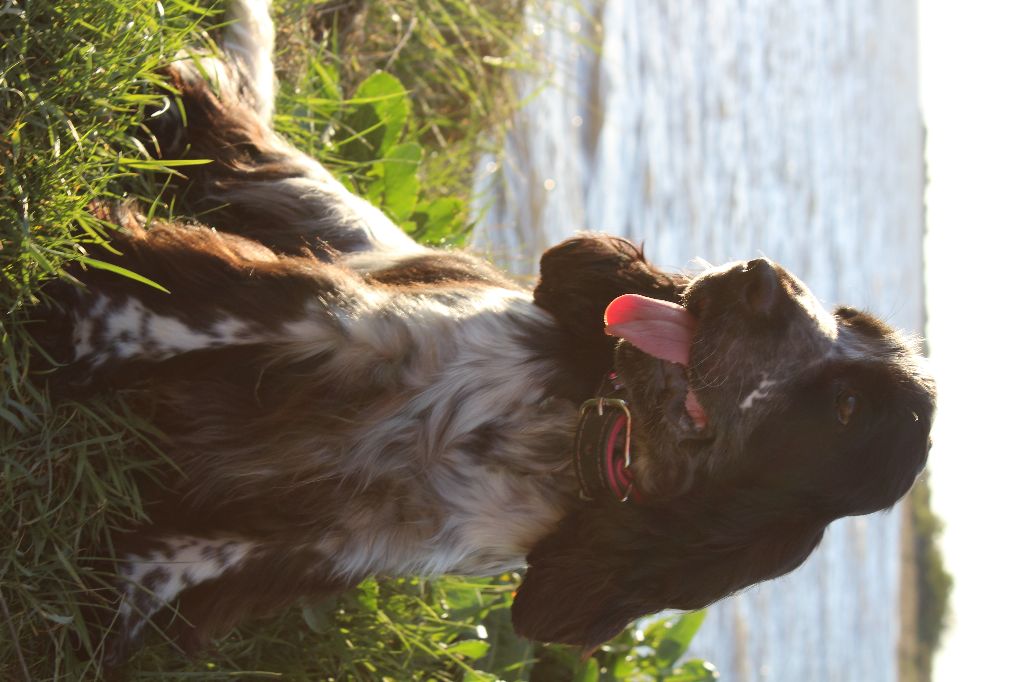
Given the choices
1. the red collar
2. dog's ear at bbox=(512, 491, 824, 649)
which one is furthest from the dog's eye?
the red collar

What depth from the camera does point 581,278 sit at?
2.46 m

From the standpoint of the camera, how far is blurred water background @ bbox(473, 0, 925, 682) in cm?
477

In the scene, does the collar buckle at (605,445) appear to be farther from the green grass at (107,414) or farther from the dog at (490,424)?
the green grass at (107,414)

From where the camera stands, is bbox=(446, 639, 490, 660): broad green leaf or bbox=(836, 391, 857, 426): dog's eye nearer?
bbox=(836, 391, 857, 426): dog's eye

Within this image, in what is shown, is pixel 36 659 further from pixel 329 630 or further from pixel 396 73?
pixel 396 73

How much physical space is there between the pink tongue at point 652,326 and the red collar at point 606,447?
0.39 feet

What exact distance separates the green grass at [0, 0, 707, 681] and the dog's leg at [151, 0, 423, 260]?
0.09 m

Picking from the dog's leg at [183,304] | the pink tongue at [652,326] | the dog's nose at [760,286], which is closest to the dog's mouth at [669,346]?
the pink tongue at [652,326]

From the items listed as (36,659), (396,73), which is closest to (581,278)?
(36,659)

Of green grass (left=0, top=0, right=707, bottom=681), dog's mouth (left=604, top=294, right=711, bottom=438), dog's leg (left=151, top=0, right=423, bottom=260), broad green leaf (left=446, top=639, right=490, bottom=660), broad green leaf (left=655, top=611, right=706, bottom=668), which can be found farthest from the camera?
broad green leaf (left=655, top=611, right=706, bottom=668)

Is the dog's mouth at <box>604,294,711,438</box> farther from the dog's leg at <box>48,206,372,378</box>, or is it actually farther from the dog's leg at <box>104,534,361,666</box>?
the dog's leg at <box>104,534,361,666</box>

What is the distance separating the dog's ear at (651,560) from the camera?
2279 mm

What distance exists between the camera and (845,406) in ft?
7.32

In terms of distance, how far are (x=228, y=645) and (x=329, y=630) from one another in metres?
0.31
